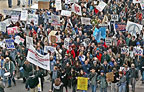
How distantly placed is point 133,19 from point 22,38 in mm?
8310

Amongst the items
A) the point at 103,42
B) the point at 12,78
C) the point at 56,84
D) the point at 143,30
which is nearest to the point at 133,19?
the point at 143,30

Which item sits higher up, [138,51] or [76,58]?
[138,51]

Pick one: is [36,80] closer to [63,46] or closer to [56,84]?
[56,84]

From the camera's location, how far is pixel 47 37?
976 inches

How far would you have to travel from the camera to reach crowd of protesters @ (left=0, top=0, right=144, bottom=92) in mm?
19375

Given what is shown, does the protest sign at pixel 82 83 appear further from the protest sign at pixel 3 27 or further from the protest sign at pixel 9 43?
the protest sign at pixel 3 27

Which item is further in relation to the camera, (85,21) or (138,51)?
(85,21)

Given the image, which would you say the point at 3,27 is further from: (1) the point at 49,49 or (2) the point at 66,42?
(2) the point at 66,42

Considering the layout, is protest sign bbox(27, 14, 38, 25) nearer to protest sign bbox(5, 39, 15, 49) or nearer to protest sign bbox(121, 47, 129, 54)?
protest sign bbox(5, 39, 15, 49)

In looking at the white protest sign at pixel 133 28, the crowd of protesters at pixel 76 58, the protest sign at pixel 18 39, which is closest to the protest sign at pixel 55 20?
the crowd of protesters at pixel 76 58

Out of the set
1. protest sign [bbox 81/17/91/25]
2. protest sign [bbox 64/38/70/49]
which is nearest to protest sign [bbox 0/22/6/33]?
protest sign [bbox 64/38/70/49]

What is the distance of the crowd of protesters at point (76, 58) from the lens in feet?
63.6

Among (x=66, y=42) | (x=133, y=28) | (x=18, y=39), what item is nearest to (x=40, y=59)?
(x=66, y=42)

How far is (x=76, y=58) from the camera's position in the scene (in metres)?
21.2
